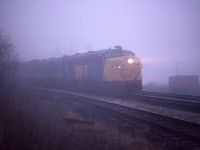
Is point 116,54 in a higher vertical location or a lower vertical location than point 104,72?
higher

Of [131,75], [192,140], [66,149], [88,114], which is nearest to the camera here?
[66,149]

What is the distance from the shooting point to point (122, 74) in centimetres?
2083

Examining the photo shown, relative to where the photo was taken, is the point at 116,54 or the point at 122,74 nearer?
the point at 122,74

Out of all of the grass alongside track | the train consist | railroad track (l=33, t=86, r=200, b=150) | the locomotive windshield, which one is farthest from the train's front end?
the grass alongside track

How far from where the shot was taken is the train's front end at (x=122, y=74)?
20.7 m

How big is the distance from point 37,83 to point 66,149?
34.2m

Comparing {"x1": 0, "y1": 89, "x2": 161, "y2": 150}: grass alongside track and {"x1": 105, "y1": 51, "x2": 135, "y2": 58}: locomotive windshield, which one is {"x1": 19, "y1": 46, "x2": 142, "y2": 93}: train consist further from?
{"x1": 0, "y1": 89, "x2": 161, "y2": 150}: grass alongside track

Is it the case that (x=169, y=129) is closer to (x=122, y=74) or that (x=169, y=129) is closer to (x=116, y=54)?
(x=122, y=74)

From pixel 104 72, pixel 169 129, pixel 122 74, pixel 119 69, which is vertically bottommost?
pixel 169 129

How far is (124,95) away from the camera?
21.2 metres

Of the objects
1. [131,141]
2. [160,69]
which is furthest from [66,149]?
[160,69]

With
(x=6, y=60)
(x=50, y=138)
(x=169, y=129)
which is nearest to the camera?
(x=50, y=138)

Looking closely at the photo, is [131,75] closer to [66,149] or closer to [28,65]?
[66,149]

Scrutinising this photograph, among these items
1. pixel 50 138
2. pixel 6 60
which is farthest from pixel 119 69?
pixel 50 138
